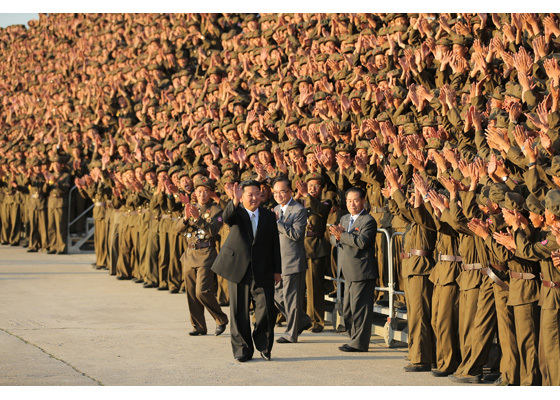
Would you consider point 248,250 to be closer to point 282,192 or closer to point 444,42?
point 282,192

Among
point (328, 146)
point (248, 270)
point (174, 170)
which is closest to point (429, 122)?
point (328, 146)

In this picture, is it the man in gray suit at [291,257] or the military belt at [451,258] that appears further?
the man in gray suit at [291,257]

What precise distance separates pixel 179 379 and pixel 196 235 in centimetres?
279

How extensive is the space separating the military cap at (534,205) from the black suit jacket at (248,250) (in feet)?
8.37

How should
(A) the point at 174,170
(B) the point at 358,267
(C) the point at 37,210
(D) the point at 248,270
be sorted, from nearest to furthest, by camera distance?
(D) the point at 248,270 → (B) the point at 358,267 → (A) the point at 174,170 → (C) the point at 37,210

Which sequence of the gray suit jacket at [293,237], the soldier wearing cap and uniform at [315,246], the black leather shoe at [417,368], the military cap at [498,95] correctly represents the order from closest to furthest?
1. the black leather shoe at [417,368]
2. the military cap at [498,95]
3. the gray suit jacket at [293,237]
4. the soldier wearing cap and uniform at [315,246]

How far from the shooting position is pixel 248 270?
27.3 feet

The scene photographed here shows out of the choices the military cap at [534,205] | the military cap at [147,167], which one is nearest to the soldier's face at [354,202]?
the military cap at [534,205]

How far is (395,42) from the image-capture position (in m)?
12.1

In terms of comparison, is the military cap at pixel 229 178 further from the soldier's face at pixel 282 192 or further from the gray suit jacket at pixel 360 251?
the gray suit jacket at pixel 360 251

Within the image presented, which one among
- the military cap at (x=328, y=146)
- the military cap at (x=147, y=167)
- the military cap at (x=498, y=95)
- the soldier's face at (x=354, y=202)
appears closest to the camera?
the military cap at (x=498, y=95)

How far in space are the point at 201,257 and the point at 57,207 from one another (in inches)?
378

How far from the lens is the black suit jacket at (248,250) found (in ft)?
27.3

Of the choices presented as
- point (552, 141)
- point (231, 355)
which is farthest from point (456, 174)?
point (231, 355)
